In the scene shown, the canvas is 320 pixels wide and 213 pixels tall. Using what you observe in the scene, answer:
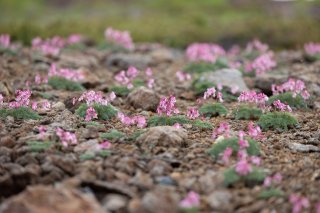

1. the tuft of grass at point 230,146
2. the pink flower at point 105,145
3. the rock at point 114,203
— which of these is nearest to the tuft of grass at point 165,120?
the tuft of grass at point 230,146

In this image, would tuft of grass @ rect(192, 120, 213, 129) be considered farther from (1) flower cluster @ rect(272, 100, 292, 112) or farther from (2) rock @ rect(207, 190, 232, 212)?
(2) rock @ rect(207, 190, 232, 212)

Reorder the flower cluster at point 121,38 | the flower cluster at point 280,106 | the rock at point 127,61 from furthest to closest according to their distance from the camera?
the flower cluster at point 121,38 → the rock at point 127,61 → the flower cluster at point 280,106

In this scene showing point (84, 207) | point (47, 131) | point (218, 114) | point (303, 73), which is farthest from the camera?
point (303, 73)

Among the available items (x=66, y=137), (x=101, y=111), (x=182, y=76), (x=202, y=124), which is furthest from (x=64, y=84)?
(x=66, y=137)

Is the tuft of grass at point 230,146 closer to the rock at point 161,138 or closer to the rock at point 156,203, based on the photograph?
the rock at point 161,138

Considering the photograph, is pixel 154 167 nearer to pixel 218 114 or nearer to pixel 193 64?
pixel 218 114

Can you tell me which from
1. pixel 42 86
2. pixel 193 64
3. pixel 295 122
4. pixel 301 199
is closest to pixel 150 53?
pixel 193 64

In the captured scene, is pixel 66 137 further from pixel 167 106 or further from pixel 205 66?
pixel 205 66
